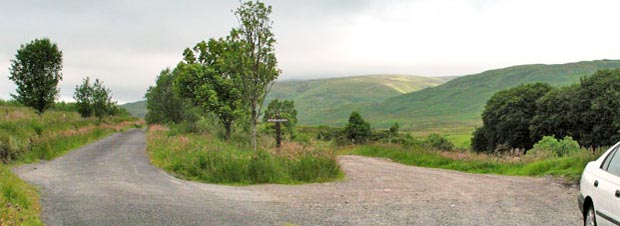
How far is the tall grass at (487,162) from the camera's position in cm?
1739

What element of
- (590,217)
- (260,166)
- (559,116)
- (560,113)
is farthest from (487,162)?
(560,113)

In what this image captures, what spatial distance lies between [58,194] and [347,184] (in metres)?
8.47

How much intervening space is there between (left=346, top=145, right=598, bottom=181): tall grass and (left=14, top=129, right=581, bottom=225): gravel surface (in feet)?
6.45

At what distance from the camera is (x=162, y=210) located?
9828 millimetres

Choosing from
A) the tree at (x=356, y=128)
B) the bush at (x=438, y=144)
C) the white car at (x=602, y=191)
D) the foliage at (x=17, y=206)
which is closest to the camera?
the white car at (x=602, y=191)

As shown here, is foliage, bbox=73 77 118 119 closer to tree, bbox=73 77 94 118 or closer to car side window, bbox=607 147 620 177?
tree, bbox=73 77 94 118

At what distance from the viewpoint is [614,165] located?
7168 mm

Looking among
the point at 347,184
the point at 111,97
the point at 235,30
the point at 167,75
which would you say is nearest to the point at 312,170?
the point at 347,184

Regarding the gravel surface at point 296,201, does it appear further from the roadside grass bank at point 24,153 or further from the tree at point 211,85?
the tree at point 211,85

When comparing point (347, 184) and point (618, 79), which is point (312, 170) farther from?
point (618, 79)

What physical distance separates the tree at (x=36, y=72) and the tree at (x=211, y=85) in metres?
11.4

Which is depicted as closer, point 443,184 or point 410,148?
point 443,184

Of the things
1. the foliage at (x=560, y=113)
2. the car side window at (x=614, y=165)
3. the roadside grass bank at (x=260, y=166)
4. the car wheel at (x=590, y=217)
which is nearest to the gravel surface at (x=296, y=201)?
the roadside grass bank at (x=260, y=166)

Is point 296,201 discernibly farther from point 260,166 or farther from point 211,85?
point 211,85
